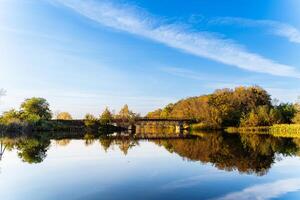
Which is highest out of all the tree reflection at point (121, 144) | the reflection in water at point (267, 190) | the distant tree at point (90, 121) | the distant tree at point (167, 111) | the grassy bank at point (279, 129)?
the distant tree at point (167, 111)

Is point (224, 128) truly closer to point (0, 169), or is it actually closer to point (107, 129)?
point (107, 129)

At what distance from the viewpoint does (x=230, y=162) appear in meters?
22.2

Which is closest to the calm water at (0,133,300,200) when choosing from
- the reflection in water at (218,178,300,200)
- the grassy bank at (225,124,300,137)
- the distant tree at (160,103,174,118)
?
the reflection in water at (218,178,300,200)

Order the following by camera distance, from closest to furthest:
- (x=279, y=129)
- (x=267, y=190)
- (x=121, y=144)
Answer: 1. (x=267, y=190)
2. (x=121, y=144)
3. (x=279, y=129)

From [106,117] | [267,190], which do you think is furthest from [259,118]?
[267,190]

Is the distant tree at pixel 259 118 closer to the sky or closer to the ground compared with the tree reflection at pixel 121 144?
closer to the sky

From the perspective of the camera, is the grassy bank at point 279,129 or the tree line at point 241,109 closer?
the grassy bank at point 279,129

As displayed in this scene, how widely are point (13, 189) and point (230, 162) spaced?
42.6 feet

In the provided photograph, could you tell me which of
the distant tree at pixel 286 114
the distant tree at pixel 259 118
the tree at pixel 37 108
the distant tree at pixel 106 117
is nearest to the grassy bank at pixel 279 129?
the distant tree at pixel 259 118

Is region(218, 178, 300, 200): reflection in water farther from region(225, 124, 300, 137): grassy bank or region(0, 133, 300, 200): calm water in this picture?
region(225, 124, 300, 137): grassy bank

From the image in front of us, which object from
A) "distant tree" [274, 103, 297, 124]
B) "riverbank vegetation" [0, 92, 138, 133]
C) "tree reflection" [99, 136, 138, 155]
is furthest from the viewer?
"distant tree" [274, 103, 297, 124]

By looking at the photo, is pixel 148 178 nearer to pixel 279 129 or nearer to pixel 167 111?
pixel 279 129

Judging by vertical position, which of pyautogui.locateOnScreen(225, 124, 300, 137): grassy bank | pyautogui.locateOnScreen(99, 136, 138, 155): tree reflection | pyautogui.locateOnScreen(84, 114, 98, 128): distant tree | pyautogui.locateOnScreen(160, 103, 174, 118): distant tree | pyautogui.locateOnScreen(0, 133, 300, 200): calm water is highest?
pyautogui.locateOnScreen(160, 103, 174, 118): distant tree

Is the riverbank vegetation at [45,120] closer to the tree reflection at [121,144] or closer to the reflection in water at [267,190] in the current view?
the tree reflection at [121,144]
